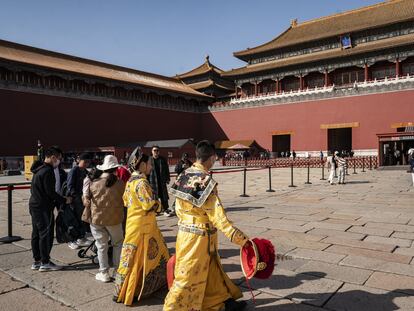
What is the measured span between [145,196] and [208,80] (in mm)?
32287

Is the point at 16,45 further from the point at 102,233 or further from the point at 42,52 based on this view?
the point at 102,233

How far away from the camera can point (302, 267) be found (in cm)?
370

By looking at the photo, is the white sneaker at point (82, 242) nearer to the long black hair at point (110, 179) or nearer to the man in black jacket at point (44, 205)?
the man in black jacket at point (44, 205)

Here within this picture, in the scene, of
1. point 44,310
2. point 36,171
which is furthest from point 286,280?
point 36,171

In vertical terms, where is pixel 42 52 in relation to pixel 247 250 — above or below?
above

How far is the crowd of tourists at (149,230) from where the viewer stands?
8.14 ft

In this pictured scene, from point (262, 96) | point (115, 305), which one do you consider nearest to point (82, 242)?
point (115, 305)

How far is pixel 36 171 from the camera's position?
3.74 m

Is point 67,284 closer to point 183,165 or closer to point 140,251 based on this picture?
point 140,251

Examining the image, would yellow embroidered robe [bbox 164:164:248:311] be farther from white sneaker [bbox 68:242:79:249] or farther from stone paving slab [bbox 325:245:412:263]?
white sneaker [bbox 68:242:79:249]

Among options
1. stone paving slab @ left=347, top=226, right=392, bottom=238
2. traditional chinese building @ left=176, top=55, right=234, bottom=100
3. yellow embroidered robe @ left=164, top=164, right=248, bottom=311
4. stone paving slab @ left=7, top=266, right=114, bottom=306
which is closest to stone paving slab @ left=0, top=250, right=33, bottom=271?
stone paving slab @ left=7, top=266, right=114, bottom=306

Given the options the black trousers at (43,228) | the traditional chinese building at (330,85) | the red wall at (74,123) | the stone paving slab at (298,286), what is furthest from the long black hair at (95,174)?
the traditional chinese building at (330,85)

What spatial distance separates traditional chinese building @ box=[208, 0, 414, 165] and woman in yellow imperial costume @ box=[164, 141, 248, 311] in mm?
19846

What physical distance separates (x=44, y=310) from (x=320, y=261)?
265cm
